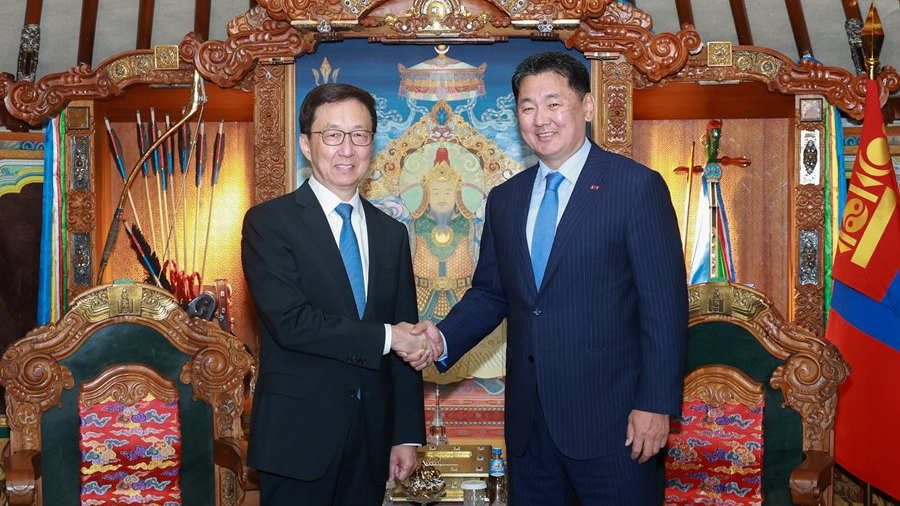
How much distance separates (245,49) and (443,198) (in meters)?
1.05

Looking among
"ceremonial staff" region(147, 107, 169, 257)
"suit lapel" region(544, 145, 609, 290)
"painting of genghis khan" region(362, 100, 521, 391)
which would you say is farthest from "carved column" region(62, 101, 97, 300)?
"suit lapel" region(544, 145, 609, 290)

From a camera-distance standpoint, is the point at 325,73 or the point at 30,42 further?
the point at 30,42

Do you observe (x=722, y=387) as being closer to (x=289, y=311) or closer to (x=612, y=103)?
(x=612, y=103)

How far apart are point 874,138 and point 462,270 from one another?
1781 millimetres

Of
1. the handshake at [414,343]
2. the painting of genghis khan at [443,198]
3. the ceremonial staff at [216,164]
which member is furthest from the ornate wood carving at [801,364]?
the ceremonial staff at [216,164]

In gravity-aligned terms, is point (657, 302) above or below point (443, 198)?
below

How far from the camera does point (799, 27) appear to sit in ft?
15.4

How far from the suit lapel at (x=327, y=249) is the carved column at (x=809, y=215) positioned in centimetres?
267

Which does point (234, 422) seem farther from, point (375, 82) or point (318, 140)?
point (375, 82)

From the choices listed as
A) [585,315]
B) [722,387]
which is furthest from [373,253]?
[722,387]

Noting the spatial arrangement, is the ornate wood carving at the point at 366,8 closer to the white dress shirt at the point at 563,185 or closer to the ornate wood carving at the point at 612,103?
the ornate wood carving at the point at 612,103

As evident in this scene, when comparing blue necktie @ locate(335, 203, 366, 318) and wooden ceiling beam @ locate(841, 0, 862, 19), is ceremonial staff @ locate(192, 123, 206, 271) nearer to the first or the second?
blue necktie @ locate(335, 203, 366, 318)

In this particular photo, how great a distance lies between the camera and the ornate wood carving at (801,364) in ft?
9.73

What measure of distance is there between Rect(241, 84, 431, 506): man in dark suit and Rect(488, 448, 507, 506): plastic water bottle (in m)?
0.85
